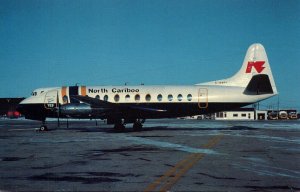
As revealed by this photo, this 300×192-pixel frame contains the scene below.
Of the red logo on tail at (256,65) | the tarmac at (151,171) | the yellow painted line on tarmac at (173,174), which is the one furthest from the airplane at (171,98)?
the yellow painted line on tarmac at (173,174)

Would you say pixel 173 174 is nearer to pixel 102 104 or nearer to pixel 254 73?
pixel 102 104

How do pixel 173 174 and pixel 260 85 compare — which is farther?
pixel 260 85

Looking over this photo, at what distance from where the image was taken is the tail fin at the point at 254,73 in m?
29.1

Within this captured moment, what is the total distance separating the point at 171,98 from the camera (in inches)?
1211

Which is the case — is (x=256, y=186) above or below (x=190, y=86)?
below

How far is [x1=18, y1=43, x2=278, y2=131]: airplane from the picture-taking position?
2953 cm

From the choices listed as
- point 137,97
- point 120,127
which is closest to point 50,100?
point 120,127

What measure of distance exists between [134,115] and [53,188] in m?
22.7

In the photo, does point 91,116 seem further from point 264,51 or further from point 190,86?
point 264,51

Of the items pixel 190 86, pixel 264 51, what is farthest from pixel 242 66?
pixel 190 86

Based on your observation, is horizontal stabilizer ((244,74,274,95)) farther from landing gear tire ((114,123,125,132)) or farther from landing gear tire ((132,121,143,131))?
landing gear tire ((114,123,125,132))

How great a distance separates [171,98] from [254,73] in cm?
770

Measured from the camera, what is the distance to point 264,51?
100ft

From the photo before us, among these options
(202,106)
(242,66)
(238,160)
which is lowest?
(238,160)
